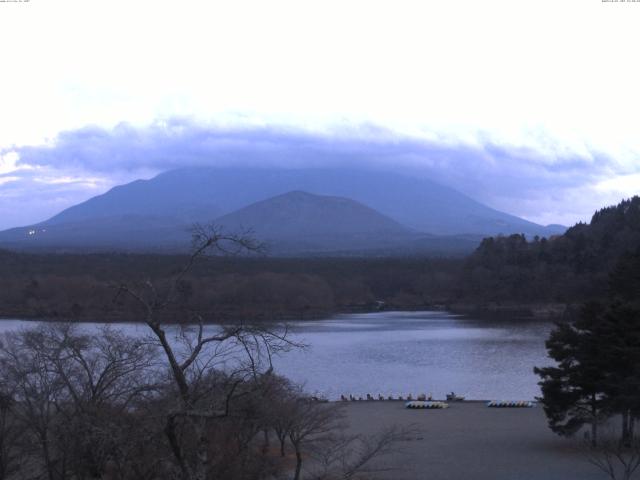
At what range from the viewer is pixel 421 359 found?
105 ft

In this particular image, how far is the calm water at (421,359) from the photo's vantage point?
25344 mm

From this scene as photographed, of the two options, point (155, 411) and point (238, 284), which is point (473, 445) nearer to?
point (155, 411)

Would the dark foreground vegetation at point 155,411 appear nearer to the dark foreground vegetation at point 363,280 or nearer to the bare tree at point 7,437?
the bare tree at point 7,437

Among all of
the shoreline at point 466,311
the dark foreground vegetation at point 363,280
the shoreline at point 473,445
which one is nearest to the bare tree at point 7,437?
the shoreline at point 473,445

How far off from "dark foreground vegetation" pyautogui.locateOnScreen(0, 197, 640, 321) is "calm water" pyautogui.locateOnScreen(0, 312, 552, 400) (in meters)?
10.6

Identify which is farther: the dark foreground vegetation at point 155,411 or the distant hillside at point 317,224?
the distant hillside at point 317,224

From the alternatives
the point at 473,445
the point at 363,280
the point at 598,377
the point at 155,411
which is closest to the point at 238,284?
the point at 363,280

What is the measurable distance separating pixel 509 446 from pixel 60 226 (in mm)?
177266

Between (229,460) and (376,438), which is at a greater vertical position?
(229,460)

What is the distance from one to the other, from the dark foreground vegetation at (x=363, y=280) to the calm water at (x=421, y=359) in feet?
34.8

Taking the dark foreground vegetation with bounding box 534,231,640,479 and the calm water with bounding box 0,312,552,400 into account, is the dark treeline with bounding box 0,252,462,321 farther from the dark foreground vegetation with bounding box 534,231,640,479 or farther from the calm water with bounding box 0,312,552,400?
the dark foreground vegetation with bounding box 534,231,640,479

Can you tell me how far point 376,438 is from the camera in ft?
51.3

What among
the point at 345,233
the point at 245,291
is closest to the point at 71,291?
the point at 245,291

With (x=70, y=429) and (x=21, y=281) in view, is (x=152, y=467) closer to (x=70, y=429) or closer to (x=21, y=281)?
(x=70, y=429)
